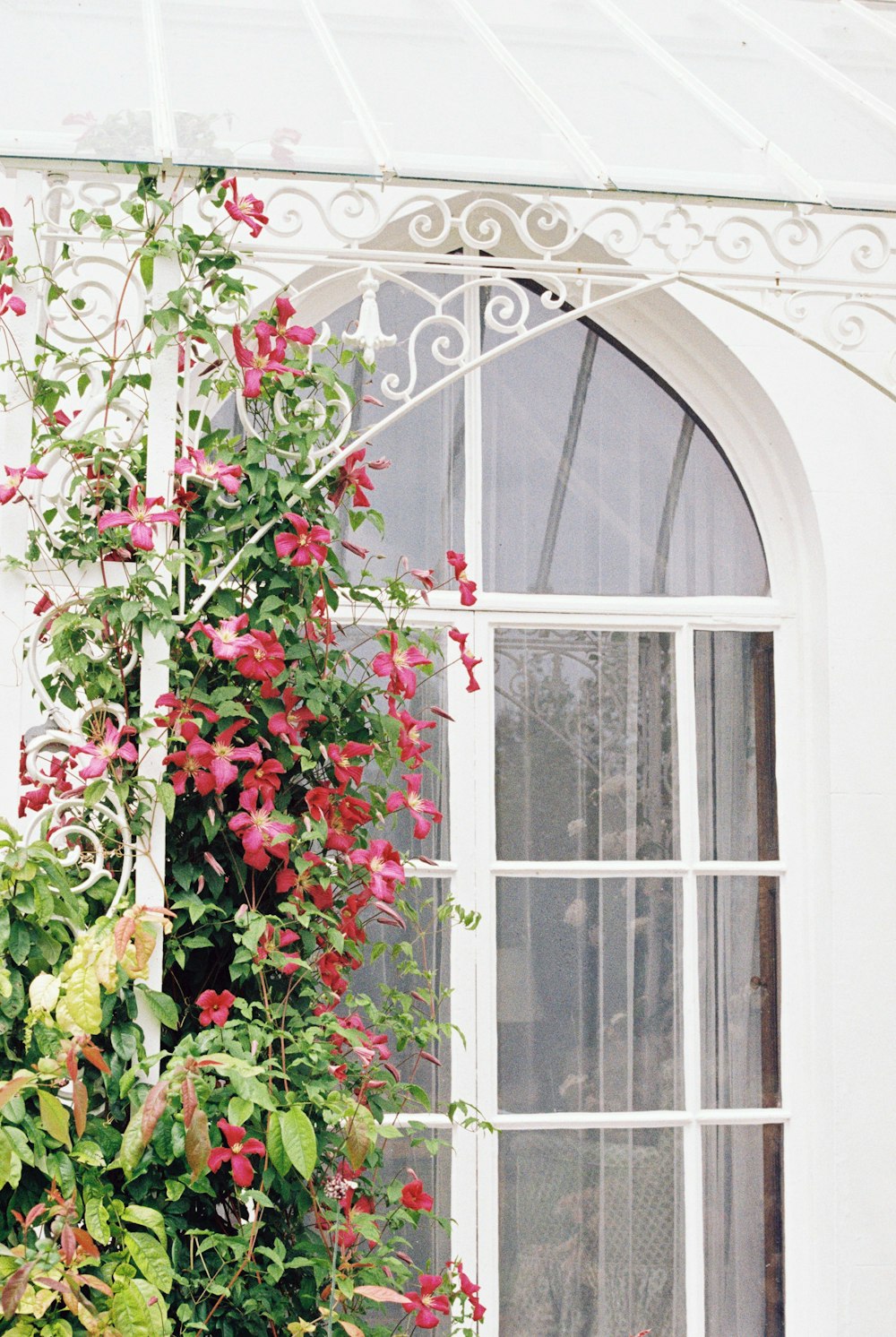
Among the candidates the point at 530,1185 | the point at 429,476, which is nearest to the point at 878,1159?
the point at 530,1185

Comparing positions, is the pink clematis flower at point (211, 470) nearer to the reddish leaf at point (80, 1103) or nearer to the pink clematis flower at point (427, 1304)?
the reddish leaf at point (80, 1103)

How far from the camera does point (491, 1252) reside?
312cm

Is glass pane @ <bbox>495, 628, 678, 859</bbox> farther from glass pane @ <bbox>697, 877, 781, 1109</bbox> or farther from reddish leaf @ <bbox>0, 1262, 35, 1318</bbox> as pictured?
reddish leaf @ <bbox>0, 1262, 35, 1318</bbox>

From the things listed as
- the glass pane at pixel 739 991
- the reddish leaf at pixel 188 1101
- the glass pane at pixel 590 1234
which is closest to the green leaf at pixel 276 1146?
the reddish leaf at pixel 188 1101

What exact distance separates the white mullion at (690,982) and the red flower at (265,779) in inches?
53.9

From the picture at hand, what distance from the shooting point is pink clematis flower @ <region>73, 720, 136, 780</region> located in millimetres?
2141

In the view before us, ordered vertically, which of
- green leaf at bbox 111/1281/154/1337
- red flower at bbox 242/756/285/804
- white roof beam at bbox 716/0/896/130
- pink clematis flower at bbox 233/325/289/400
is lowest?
green leaf at bbox 111/1281/154/1337

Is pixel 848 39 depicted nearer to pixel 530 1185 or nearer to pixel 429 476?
pixel 429 476

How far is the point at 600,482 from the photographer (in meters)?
3.43

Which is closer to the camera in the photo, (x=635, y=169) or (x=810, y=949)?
(x=635, y=169)

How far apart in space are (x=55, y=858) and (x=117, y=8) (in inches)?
66.2

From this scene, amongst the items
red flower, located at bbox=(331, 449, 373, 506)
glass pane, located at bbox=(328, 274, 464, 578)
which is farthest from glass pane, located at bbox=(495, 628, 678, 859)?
red flower, located at bbox=(331, 449, 373, 506)

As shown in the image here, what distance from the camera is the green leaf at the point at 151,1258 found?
1976 mm

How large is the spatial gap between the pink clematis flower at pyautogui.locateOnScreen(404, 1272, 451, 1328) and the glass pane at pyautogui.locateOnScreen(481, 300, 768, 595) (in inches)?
62.9
